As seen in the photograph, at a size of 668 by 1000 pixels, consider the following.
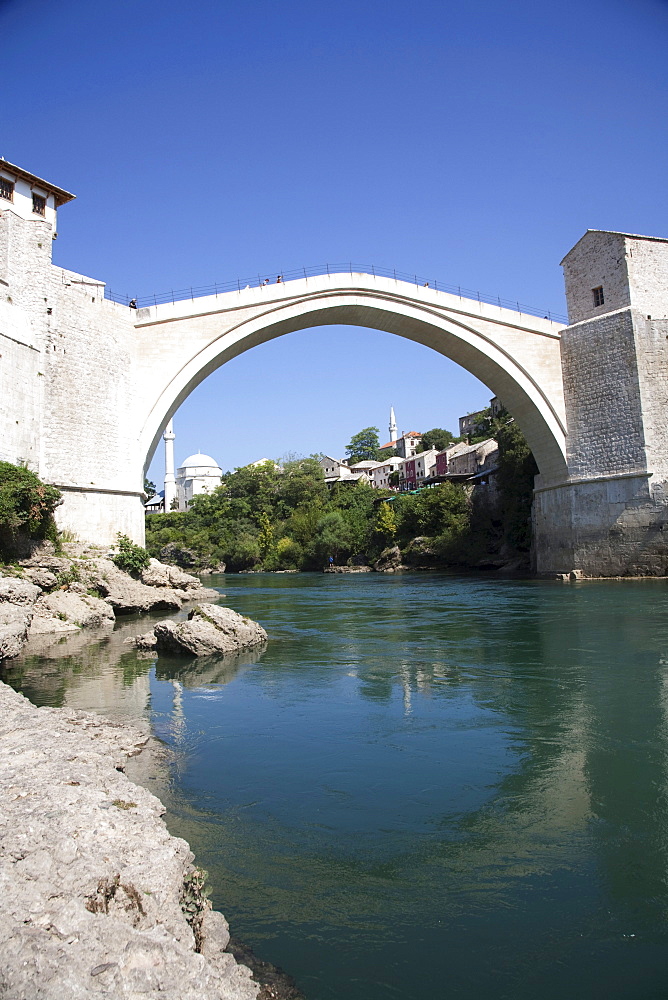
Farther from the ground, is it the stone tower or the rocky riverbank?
the stone tower

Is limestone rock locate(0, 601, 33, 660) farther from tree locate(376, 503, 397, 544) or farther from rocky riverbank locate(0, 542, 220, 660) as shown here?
tree locate(376, 503, 397, 544)

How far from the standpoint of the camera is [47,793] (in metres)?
2.52

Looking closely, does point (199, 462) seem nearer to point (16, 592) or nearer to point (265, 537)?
point (265, 537)

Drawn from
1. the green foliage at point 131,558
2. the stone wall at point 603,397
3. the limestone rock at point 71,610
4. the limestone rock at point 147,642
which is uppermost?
the stone wall at point 603,397

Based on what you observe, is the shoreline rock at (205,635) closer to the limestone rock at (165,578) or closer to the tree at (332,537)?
the limestone rock at (165,578)

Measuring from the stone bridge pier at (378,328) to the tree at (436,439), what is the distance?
3573cm

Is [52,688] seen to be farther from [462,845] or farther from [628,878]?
[628,878]

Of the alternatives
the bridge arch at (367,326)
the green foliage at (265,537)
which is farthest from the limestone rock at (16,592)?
the green foliage at (265,537)

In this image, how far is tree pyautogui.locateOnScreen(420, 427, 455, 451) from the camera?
183 feet

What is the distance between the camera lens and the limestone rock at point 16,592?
8.36m

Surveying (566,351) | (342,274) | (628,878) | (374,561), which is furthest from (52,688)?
(374,561)

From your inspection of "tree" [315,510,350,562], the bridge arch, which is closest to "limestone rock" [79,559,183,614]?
the bridge arch

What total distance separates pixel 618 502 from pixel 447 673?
12.4m

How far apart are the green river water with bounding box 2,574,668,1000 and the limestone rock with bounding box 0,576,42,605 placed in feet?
3.48
